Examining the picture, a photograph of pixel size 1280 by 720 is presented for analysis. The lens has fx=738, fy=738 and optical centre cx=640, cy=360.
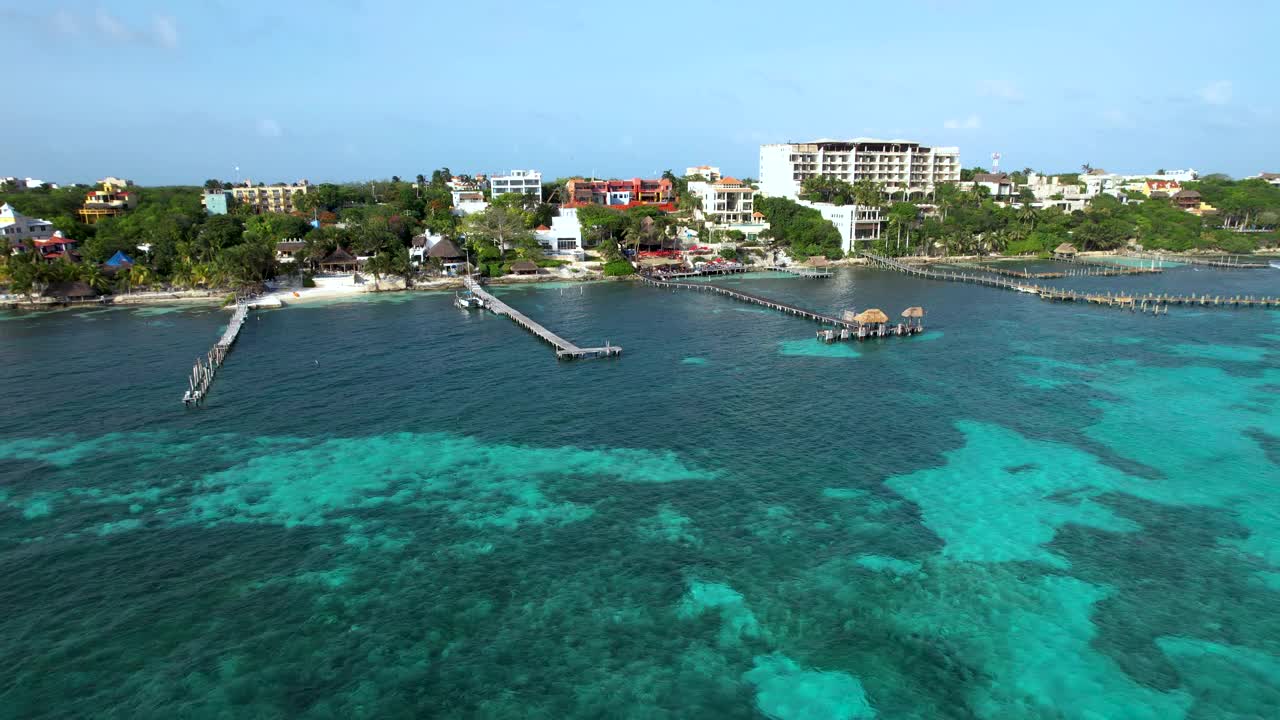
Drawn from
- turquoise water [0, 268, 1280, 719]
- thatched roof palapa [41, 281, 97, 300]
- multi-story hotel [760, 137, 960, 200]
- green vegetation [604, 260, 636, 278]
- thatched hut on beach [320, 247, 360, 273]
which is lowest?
turquoise water [0, 268, 1280, 719]

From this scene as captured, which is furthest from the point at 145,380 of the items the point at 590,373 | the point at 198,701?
the point at 198,701

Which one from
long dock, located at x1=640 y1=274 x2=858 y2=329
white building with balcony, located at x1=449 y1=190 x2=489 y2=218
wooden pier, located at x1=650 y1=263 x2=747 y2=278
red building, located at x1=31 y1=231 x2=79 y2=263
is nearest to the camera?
long dock, located at x1=640 y1=274 x2=858 y2=329

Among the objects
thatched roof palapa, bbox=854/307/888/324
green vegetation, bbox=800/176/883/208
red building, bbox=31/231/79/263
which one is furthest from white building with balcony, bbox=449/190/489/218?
thatched roof palapa, bbox=854/307/888/324

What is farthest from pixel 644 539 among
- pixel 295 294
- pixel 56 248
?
pixel 56 248

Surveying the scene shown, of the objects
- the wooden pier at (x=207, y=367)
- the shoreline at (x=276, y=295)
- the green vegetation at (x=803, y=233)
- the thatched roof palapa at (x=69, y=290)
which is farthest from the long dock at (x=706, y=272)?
the thatched roof palapa at (x=69, y=290)

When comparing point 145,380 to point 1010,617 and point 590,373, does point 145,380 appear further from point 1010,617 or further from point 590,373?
point 1010,617

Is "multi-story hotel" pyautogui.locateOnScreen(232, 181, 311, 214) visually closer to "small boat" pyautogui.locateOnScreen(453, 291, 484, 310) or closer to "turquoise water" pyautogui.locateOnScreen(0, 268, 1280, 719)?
"small boat" pyautogui.locateOnScreen(453, 291, 484, 310)
